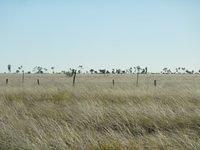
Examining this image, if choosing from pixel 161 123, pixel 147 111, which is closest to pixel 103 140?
pixel 161 123

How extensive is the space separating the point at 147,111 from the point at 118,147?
3789 mm

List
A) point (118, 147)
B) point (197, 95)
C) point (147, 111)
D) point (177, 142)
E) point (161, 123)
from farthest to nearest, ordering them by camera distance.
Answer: point (197, 95) → point (147, 111) → point (161, 123) → point (177, 142) → point (118, 147)

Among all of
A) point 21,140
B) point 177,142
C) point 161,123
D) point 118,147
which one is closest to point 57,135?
point 21,140

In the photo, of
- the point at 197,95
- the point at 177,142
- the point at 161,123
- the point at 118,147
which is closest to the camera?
the point at 118,147

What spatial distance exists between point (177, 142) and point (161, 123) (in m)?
2.34

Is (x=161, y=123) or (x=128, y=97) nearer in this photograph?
(x=161, y=123)

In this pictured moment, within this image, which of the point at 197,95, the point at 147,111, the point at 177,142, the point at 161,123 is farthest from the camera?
the point at 197,95

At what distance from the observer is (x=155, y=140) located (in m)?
7.06

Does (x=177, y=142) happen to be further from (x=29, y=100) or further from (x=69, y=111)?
(x=29, y=100)

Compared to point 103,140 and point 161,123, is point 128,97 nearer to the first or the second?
point 161,123

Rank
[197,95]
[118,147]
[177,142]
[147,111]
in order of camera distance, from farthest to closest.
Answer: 1. [197,95]
2. [147,111]
3. [177,142]
4. [118,147]

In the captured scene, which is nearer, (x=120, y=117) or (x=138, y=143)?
(x=138, y=143)

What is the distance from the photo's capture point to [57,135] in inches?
282

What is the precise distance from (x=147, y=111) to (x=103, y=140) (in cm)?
329
